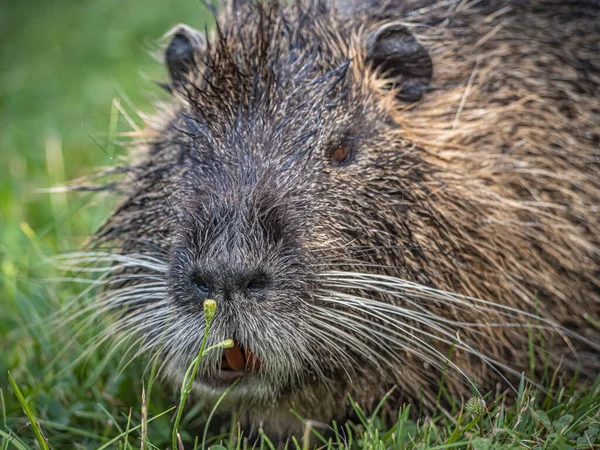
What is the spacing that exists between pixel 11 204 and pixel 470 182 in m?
3.39

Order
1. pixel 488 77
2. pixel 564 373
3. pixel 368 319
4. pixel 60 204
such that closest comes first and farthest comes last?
pixel 368 319 → pixel 564 373 → pixel 488 77 → pixel 60 204

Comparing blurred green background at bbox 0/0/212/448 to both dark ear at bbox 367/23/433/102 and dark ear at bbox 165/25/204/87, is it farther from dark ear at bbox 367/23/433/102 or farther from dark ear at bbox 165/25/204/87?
dark ear at bbox 367/23/433/102

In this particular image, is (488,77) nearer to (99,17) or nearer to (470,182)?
(470,182)

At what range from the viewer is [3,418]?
309cm

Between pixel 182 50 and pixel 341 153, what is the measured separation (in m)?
0.90

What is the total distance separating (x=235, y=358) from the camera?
2.71 metres

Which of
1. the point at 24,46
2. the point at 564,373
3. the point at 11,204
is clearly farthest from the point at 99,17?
the point at 564,373

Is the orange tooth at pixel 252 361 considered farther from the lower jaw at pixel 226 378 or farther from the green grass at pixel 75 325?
the green grass at pixel 75 325

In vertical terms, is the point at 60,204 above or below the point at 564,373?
below

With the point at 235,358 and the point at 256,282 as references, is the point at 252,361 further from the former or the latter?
the point at 256,282

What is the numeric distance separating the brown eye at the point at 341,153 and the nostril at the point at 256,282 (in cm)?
62

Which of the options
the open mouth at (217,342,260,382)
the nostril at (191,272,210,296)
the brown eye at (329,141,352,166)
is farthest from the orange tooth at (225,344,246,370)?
the brown eye at (329,141,352,166)

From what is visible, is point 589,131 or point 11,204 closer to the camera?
point 589,131

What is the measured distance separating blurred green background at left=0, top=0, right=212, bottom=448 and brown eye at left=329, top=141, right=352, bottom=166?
0.84 metres
